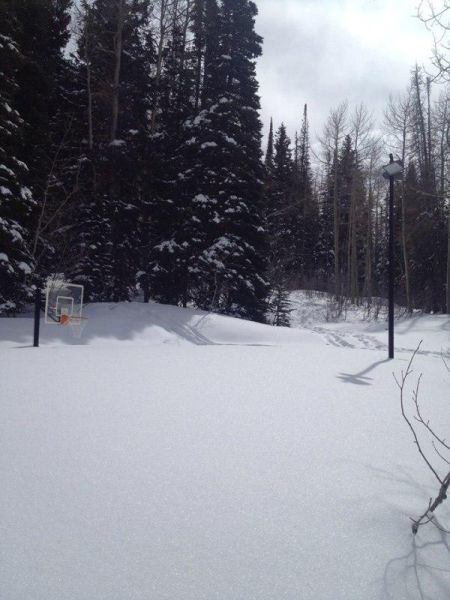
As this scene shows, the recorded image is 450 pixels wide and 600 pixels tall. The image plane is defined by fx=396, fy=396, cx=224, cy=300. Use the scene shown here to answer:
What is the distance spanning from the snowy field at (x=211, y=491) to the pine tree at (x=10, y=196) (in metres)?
7.21

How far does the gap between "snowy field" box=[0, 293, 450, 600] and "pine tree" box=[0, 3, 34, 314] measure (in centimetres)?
721

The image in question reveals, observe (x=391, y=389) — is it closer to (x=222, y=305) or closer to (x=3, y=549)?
(x=3, y=549)

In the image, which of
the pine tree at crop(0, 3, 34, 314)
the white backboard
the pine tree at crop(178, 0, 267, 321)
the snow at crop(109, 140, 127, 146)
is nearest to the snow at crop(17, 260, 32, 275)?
the pine tree at crop(0, 3, 34, 314)

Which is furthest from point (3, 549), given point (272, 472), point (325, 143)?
point (325, 143)

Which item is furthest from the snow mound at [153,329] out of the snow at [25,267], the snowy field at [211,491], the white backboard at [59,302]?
the snowy field at [211,491]

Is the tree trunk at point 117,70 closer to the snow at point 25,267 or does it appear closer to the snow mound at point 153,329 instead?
the snow at point 25,267

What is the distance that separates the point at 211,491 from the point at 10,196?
11.3m

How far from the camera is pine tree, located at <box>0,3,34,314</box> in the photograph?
10.7m

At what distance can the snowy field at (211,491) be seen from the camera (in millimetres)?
1535

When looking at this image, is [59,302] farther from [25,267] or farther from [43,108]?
[43,108]


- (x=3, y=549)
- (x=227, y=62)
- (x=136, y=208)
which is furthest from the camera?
(x=227, y=62)

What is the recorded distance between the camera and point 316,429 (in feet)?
10.5

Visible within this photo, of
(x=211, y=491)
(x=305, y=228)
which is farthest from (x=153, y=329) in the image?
(x=305, y=228)

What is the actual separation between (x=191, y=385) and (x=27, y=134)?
1275 cm
